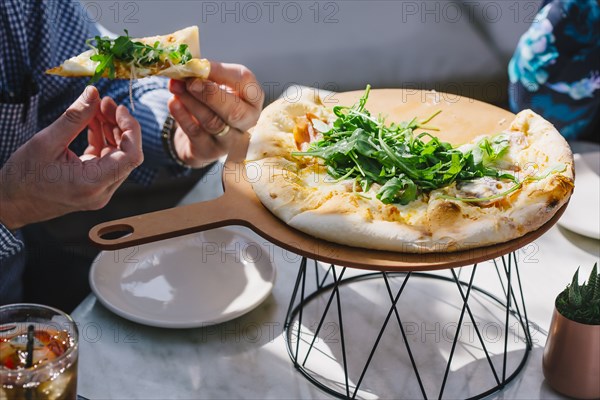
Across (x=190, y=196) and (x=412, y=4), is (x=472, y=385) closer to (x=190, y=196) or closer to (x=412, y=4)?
(x=190, y=196)

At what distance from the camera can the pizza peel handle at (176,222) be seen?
121 cm

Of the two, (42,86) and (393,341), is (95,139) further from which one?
(393,341)

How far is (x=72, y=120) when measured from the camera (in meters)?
1.50

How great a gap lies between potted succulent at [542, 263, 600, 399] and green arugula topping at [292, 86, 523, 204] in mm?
218

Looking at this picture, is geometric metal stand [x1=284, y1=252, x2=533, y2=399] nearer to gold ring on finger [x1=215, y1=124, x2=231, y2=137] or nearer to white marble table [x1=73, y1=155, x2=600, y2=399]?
white marble table [x1=73, y1=155, x2=600, y2=399]

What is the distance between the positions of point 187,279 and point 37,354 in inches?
23.9

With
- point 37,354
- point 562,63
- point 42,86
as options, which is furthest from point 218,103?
point 562,63

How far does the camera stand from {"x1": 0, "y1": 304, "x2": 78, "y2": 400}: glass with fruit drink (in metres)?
0.96

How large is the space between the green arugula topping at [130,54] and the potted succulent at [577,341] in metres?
0.96

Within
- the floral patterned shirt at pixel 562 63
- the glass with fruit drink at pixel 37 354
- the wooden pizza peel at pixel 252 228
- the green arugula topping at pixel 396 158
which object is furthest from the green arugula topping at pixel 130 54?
the floral patterned shirt at pixel 562 63

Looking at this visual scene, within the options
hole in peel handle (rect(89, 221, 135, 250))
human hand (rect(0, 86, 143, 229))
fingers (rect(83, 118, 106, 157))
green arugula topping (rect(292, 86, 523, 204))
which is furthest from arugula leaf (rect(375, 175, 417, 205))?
fingers (rect(83, 118, 106, 157))

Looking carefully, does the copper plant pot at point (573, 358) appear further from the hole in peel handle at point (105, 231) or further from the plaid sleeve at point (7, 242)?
Result: the plaid sleeve at point (7, 242)

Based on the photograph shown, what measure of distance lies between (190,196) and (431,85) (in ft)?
7.38

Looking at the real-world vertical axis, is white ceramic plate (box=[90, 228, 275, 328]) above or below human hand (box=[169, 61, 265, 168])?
below
